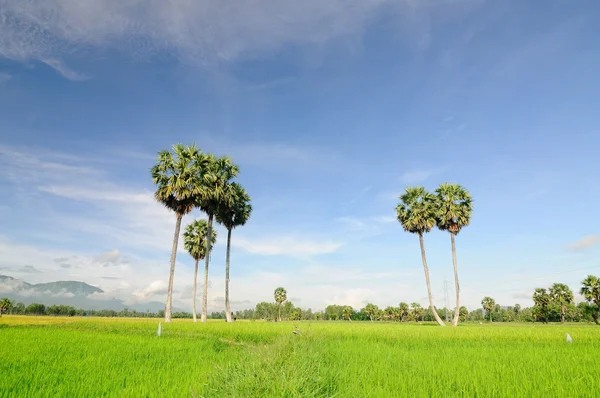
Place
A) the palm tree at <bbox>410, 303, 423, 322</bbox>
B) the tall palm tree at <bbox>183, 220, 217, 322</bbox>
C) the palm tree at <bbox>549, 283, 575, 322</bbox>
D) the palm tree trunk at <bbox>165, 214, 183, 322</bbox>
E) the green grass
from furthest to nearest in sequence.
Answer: the palm tree at <bbox>410, 303, 423, 322</bbox>, the palm tree at <bbox>549, 283, 575, 322</bbox>, the tall palm tree at <bbox>183, 220, 217, 322</bbox>, the palm tree trunk at <bbox>165, 214, 183, 322</bbox>, the green grass

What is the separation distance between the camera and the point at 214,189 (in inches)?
1558

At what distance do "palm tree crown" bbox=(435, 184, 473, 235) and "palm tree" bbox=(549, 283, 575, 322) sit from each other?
6339 cm

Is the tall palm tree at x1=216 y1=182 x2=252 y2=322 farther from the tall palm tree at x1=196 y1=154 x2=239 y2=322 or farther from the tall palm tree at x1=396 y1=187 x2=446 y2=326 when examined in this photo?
the tall palm tree at x1=396 y1=187 x2=446 y2=326

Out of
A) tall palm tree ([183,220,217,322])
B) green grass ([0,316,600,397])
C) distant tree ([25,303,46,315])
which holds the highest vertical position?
tall palm tree ([183,220,217,322])

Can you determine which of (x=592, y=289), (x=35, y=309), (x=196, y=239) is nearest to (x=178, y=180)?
(x=196, y=239)

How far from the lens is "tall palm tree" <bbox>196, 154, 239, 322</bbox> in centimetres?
3759

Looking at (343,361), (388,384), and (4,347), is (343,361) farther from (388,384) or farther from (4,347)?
(4,347)

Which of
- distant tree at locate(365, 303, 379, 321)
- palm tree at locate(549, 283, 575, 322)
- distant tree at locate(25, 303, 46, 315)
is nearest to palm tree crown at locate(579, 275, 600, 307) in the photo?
palm tree at locate(549, 283, 575, 322)

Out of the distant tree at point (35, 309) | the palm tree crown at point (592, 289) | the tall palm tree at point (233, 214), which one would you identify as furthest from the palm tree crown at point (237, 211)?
the distant tree at point (35, 309)

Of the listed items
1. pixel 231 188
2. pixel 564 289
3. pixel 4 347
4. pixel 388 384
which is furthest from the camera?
pixel 564 289

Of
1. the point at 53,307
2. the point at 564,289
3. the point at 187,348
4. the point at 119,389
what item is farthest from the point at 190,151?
the point at 53,307

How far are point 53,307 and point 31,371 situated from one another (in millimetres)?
187363

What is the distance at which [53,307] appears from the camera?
155 metres

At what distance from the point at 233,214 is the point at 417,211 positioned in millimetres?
25534
